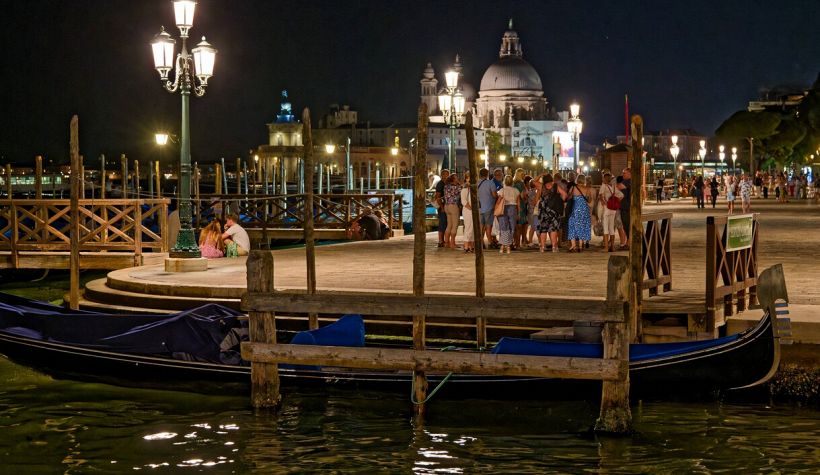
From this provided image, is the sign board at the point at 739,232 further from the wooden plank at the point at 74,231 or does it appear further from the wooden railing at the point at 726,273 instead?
the wooden plank at the point at 74,231

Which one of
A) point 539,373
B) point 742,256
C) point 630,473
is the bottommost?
point 630,473

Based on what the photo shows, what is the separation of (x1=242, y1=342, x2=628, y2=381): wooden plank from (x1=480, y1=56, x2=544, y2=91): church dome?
14825 cm

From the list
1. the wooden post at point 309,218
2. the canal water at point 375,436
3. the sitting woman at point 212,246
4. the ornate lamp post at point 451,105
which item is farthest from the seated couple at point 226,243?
the ornate lamp post at point 451,105

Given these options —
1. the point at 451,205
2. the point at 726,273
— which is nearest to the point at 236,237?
the point at 451,205

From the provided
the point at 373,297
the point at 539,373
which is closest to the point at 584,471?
the point at 539,373

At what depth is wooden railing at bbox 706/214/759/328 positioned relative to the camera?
10.4 m

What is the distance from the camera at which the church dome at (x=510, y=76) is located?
155875 mm

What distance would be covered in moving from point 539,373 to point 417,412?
126cm

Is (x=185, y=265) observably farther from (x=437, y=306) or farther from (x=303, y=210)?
(x=303, y=210)

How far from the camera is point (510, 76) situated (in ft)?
511

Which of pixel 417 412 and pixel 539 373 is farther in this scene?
pixel 417 412

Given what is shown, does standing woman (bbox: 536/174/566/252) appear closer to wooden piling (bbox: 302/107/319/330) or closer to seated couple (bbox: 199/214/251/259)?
seated couple (bbox: 199/214/251/259)

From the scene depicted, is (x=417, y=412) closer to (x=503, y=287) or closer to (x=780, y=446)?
(x=780, y=446)

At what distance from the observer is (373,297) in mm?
9086
